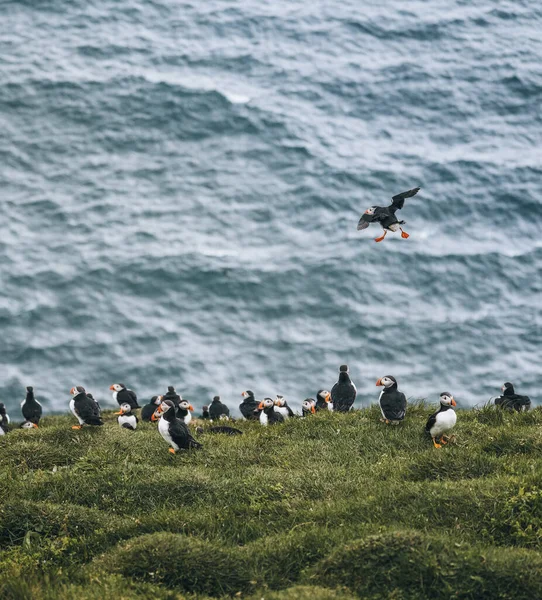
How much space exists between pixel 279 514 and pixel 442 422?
3454 mm

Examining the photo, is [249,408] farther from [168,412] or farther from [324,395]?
[168,412]

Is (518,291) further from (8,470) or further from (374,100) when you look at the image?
(8,470)

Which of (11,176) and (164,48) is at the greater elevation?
(164,48)

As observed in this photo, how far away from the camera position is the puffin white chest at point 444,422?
14.5m

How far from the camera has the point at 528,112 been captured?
62250mm

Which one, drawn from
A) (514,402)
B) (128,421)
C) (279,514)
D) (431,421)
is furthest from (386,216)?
(128,421)

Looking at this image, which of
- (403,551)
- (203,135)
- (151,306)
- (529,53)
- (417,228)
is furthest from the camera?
(529,53)

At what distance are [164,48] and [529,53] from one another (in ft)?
89.0

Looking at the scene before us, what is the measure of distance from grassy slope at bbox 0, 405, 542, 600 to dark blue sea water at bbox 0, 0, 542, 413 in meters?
26.8

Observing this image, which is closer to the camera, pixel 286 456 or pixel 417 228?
pixel 286 456

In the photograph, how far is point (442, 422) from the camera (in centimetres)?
1470

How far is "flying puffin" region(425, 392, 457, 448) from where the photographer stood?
14.6m

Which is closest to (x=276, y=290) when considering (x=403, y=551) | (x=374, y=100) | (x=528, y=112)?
(x=374, y=100)

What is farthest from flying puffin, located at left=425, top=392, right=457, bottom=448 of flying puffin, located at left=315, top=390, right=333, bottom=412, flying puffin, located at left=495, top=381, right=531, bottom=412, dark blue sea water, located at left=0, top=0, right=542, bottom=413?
dark blue sea water, located at left=0, top=0, right=542, bottom=413
